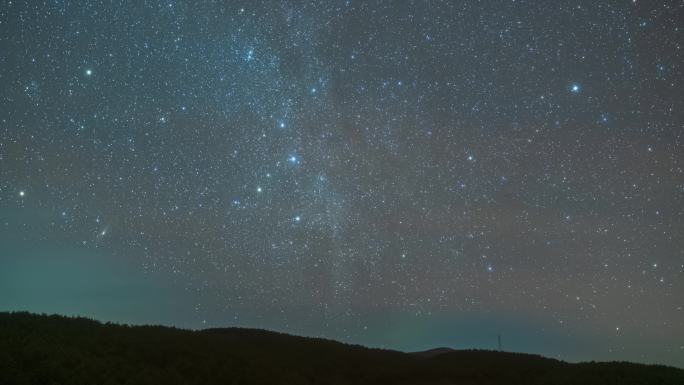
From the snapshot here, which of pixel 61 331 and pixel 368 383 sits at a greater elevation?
pixel 61 331

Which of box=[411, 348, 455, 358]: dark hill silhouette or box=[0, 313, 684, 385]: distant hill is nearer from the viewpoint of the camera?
box=[0, 313, 684, 385]: distant hill

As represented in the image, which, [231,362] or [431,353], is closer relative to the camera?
[231,362]

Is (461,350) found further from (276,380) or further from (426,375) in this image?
(276,380)

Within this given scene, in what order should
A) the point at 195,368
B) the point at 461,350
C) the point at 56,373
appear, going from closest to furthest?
the point at 56,373 < the point at 195,368 < the point at 461,350

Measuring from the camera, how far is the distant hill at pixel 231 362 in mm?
13594

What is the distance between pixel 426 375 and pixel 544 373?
18.3 feet

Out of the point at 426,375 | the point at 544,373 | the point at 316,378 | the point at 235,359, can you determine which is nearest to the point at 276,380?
the point at 235,359

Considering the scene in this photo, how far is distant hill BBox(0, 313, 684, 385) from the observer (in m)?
13.6

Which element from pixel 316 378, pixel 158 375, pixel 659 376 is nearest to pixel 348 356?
pixel 316 378

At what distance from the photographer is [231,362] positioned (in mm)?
17781

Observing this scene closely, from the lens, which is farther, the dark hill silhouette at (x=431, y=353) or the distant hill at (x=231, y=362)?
the dark hill silhouette at (x=431, y=353)

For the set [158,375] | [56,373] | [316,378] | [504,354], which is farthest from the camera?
[504,354]

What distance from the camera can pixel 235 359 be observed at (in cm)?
1830

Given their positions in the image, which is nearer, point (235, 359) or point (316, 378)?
point (235, 359)
